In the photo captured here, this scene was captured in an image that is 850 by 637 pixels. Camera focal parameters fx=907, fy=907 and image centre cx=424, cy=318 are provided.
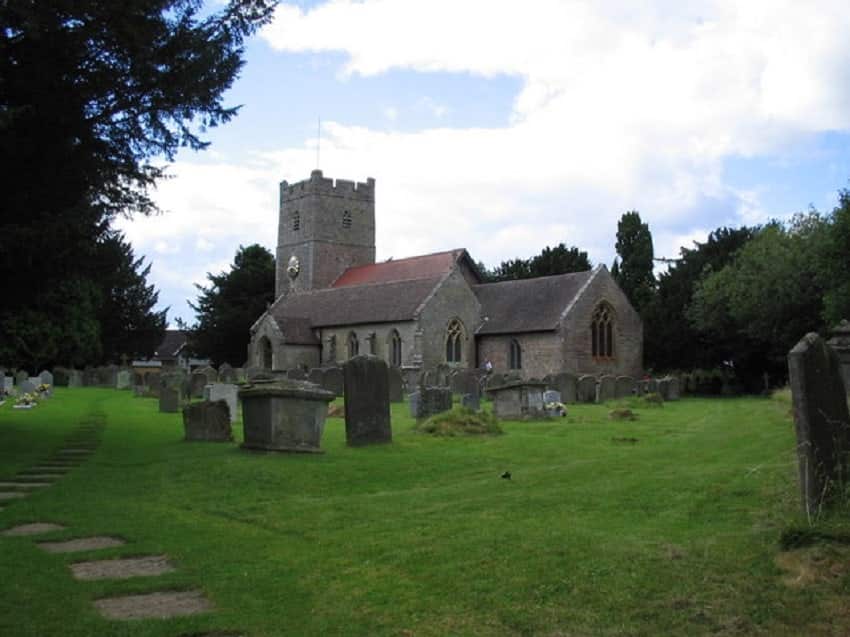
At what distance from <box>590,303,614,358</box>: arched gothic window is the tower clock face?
26874mm

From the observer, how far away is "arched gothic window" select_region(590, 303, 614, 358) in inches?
1791

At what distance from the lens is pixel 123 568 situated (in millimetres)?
7055

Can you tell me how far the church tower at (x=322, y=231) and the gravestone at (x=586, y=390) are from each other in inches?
1415

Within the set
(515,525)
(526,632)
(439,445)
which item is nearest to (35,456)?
→ (439,445)

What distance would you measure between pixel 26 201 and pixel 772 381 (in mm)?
36128

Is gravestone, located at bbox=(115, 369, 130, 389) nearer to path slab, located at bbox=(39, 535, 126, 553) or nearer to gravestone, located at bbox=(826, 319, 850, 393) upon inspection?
gravestone, located at bbox=(826, 319, 850, 393)

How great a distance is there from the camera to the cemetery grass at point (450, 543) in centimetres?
529

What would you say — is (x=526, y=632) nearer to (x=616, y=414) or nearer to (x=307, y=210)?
(x=616, y=414)

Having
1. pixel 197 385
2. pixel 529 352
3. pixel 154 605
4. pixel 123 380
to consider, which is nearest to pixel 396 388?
pixel 197 385

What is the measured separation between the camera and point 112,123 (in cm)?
1425

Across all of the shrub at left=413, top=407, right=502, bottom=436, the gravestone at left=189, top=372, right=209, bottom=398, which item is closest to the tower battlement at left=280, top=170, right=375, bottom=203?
the gravestone at left=189, top=372, right=209, bottom=398

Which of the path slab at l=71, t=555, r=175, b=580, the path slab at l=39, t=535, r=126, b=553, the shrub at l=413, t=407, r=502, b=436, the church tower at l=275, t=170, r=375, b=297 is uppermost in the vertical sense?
the church tower at l=275, t=170, r=375, b=297

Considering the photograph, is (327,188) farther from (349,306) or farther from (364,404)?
(364,404)

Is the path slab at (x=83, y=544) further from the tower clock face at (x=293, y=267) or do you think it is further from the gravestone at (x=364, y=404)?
the tower clock face at (x=293, y=267)
